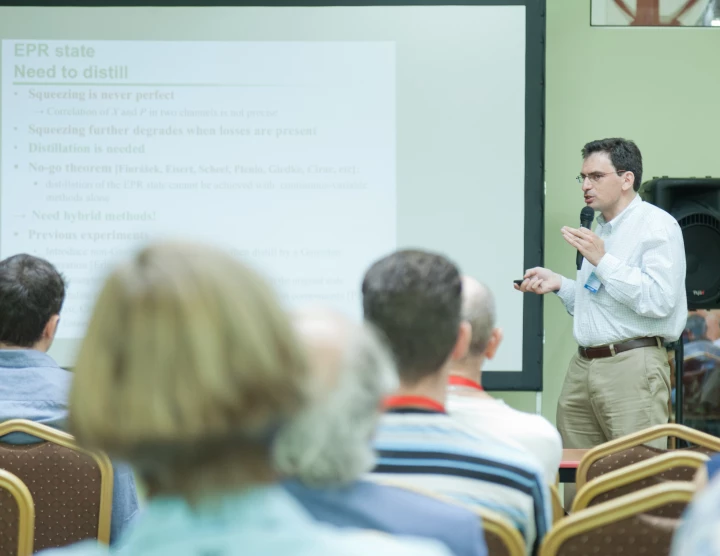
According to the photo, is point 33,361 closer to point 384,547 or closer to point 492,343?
point 492,343

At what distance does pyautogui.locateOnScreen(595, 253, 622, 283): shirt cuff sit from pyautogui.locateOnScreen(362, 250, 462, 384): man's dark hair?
6.77ft

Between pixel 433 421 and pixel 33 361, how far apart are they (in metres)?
1.16

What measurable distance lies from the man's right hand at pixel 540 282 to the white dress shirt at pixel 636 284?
0.13 metres

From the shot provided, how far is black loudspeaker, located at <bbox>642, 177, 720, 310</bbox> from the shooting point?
387cm

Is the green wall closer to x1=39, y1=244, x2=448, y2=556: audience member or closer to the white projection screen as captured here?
the white projection screen

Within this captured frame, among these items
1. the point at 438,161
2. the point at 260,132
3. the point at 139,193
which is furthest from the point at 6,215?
the point at 438,161

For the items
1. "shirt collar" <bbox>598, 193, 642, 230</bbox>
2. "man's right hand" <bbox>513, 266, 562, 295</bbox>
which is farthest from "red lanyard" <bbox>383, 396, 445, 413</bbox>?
"shirt collar" <bbox>598, 193, 642, 230</bbox>

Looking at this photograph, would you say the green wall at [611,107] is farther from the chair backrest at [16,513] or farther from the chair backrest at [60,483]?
the chair backrest at [16,513]

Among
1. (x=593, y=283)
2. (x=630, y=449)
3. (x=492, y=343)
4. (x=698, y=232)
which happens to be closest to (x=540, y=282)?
(x=593, y=283)

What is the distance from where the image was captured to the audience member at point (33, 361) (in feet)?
6.62

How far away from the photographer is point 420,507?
42.3 inches

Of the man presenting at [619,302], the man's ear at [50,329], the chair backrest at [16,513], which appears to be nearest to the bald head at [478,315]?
the chair backrest at [16,513]

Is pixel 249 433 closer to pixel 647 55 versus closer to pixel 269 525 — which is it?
pixel 269 525

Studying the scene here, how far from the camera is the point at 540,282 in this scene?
3.63 meters
